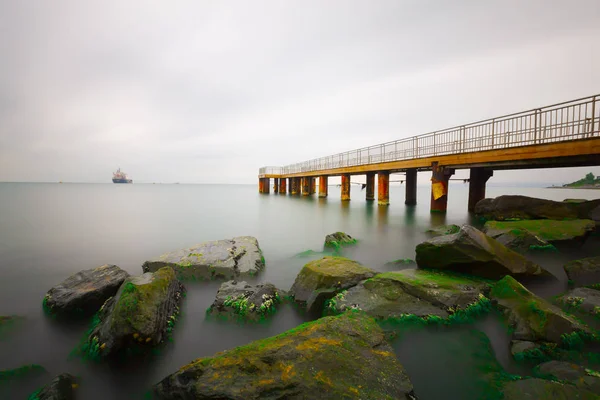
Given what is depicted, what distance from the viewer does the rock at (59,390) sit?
10.1ft

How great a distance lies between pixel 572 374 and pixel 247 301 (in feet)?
15.6

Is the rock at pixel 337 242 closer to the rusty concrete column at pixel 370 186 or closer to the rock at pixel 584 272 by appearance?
the rock at pixel 584 272

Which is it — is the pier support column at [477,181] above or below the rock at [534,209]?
above

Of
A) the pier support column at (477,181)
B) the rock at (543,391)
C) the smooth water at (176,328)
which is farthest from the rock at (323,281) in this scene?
the pier support column at (477,181)

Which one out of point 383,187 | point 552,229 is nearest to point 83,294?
point 552,229

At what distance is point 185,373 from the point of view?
2732mm

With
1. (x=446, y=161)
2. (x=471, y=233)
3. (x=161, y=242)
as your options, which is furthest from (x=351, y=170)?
(x=471, y=233)

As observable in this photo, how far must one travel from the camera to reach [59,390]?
10.5 ft

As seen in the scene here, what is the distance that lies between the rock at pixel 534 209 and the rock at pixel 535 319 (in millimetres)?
11750

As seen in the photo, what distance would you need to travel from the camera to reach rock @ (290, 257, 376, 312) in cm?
521

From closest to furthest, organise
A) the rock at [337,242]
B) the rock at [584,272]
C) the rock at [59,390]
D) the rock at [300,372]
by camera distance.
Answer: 1. the rock at [300,372]
2. the rock at [59,390]
3. the rock at [584,272]
4. the rock at [337,242]

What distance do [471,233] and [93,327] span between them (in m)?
7.84

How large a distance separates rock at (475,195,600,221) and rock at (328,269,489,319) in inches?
447

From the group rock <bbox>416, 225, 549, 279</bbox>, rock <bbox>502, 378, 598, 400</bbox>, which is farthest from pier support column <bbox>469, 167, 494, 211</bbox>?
rock <bbox>502, 378, 598, 400</bbox>
